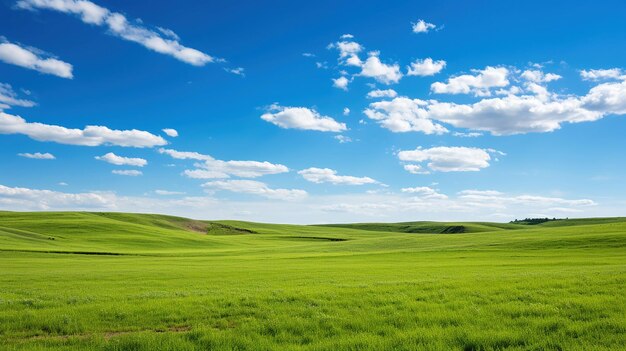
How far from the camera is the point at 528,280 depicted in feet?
59.9

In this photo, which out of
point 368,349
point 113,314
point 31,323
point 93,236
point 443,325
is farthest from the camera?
point 93,236

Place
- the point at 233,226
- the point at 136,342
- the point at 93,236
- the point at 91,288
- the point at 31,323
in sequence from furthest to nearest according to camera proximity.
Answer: the point at 233,226
the point at 93,236
the point at 91,288
the point at 31,323
the point at 136,342

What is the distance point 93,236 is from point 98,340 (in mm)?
89657

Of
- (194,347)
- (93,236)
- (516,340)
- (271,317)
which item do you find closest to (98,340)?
(194,347)

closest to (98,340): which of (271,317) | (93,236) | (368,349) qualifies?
(271,317)

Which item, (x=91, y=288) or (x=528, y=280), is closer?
(x=528, y=280)

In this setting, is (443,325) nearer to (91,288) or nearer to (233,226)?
(91,288)

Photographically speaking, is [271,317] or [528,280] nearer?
[271,317]

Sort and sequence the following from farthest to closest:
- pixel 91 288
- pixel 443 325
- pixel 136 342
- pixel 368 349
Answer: pixel 91 288, pixel 443 325, pixel 136 342, pixel 368 349

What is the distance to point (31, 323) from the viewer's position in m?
12.5

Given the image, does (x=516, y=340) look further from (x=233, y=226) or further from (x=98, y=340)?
(x=233, y=226)

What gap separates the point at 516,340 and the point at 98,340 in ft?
31.2

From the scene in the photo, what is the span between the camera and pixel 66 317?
12.8m

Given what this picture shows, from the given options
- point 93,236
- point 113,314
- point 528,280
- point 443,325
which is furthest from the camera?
point 93,236
